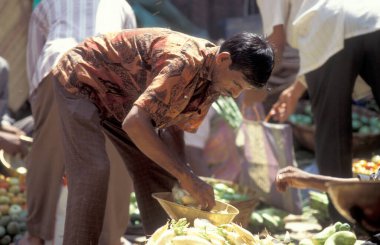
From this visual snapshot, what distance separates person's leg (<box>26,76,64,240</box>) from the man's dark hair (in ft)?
4.76

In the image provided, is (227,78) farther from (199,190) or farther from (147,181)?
(147,181)

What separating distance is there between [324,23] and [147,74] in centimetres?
137

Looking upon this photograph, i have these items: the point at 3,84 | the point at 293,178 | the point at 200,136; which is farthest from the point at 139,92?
the point at 200,136

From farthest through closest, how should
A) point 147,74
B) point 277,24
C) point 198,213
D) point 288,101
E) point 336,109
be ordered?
point 288,101, point 277,24, point 336,109, point 147,74, point 198,213

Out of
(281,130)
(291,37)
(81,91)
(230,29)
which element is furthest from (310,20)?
(230,29)

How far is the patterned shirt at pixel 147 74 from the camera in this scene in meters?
3.04

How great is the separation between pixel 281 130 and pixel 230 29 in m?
3.65

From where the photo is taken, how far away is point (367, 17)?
408 cm

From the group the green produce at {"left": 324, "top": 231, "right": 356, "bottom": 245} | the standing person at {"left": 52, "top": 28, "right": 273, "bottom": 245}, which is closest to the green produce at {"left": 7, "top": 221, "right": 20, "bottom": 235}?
the standing person at {"left": 52, "top": 28, "right": 273, "bottom": 245}

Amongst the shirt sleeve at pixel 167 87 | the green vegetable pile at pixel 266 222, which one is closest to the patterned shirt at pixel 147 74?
the shirt sleeve at pixel 167 87

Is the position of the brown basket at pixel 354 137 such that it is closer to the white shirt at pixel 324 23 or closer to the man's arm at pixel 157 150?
the white shirt at pixel 324 23

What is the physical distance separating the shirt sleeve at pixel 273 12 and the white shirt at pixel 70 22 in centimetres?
88

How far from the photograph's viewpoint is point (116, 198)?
14.3 feet

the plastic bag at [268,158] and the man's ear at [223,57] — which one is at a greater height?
the man's ear at [223,57]
